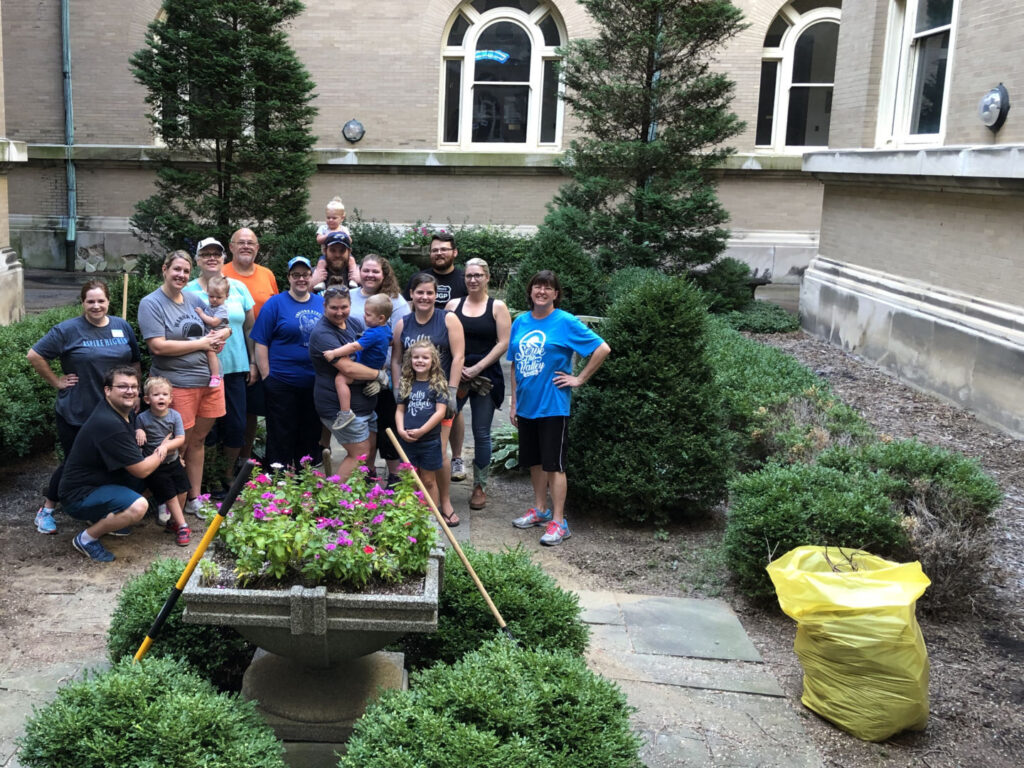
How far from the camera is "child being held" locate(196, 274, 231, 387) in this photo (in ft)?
22.5

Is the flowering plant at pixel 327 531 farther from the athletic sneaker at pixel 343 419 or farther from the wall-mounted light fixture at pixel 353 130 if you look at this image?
the wall-mounted light fixture at pixel 353 130

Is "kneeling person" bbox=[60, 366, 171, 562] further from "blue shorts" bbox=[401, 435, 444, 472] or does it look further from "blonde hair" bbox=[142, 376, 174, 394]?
"blue shorts" bbox=[401, 435, 444, 472]

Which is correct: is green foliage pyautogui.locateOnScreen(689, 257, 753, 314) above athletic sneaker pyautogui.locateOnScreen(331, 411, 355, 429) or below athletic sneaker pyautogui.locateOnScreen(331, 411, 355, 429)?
above

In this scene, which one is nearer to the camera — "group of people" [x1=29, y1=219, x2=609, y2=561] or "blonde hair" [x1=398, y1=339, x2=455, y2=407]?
"group of people" [x1=29, y1=219, x2=609, y2=561]

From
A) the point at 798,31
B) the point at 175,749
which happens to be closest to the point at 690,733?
the point at 175,749

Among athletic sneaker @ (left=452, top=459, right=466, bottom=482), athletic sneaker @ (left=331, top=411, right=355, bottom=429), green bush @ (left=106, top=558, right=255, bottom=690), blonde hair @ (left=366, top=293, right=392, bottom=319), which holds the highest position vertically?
blonde hair @ (left=366, top=293, right=392, bottom=319)

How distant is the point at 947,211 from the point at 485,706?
9.52 meters

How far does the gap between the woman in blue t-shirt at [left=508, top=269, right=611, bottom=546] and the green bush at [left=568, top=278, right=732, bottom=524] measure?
34 centimetres

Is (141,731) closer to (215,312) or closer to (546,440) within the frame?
(546,440)

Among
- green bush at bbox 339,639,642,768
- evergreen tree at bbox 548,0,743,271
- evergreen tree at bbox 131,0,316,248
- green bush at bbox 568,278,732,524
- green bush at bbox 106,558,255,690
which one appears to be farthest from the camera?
evergreen tree at bbox 131,0,316,248

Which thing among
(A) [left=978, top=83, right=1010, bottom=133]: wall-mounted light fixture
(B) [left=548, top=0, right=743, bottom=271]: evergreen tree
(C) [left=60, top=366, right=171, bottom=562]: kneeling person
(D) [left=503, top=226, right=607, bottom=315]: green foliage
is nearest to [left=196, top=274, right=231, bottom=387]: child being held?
(C) [left=60, top=366, right=171, bottom=562]: kneeling person

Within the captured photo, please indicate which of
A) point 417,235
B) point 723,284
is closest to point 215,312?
point 723,284

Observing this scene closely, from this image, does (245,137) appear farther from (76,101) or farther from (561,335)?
(561,335)

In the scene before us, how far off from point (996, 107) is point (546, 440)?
641 centimetres
